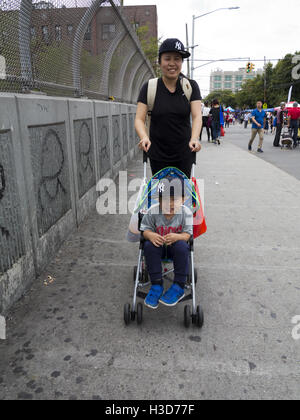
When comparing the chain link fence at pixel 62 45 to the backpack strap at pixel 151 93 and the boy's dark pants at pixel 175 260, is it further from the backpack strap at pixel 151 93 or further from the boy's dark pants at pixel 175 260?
the boy's dark pants at pixel 175 260

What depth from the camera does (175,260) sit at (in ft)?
9.41

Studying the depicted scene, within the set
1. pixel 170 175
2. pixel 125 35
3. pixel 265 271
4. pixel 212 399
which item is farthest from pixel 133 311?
pixel 125 35

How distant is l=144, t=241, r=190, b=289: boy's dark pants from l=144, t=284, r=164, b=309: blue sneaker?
5 cm

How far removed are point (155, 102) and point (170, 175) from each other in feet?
2.35

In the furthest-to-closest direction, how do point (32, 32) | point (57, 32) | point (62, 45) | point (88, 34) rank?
point (88, 34) → point (62, 45) → point (57, 32) → point (32, 32)

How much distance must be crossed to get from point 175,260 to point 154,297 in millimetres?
344

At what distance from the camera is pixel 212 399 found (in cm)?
208

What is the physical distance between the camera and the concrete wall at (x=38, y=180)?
9.36 ft
